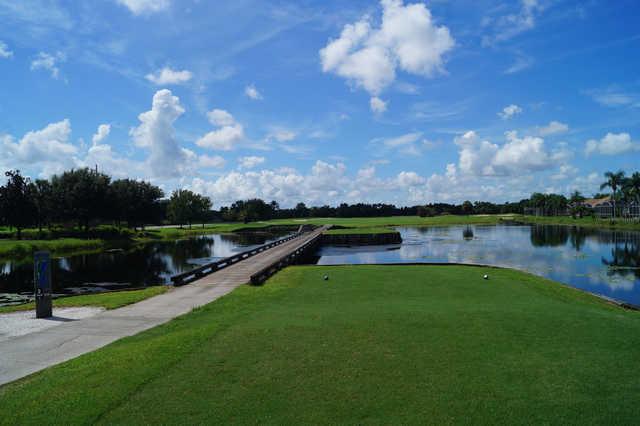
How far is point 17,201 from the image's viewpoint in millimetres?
58812

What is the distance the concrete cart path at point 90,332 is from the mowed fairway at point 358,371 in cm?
83

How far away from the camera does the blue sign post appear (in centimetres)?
1348

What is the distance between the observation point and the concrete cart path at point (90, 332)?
28.9 feet

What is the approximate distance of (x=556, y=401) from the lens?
245 inches

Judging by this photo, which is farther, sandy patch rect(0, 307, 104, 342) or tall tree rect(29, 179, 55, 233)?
tall tree rect(29, 179, 55, 233)

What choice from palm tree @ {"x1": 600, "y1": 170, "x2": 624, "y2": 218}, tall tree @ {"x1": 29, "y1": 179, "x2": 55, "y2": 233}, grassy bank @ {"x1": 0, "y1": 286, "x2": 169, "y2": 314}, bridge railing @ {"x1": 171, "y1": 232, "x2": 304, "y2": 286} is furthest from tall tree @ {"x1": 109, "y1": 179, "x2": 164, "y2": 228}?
palm tree @ {"x1": 600, "y1": 170, "x2": 624, "y2": 218}

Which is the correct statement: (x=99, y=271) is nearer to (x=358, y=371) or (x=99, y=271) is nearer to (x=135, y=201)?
(x=358, y=371)

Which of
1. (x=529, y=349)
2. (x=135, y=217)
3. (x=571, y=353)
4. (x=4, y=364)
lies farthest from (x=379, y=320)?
(x=135, y=217)

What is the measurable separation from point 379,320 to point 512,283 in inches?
426

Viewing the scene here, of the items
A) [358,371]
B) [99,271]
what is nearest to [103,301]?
[358,371]

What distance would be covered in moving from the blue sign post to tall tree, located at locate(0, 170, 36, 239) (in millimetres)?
51817

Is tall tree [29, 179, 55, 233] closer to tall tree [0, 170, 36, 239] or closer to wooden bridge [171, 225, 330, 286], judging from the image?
tall tree [0, 170, 36, 239]

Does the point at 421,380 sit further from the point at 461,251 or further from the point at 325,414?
the point at 461,251

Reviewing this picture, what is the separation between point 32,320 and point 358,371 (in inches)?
451
